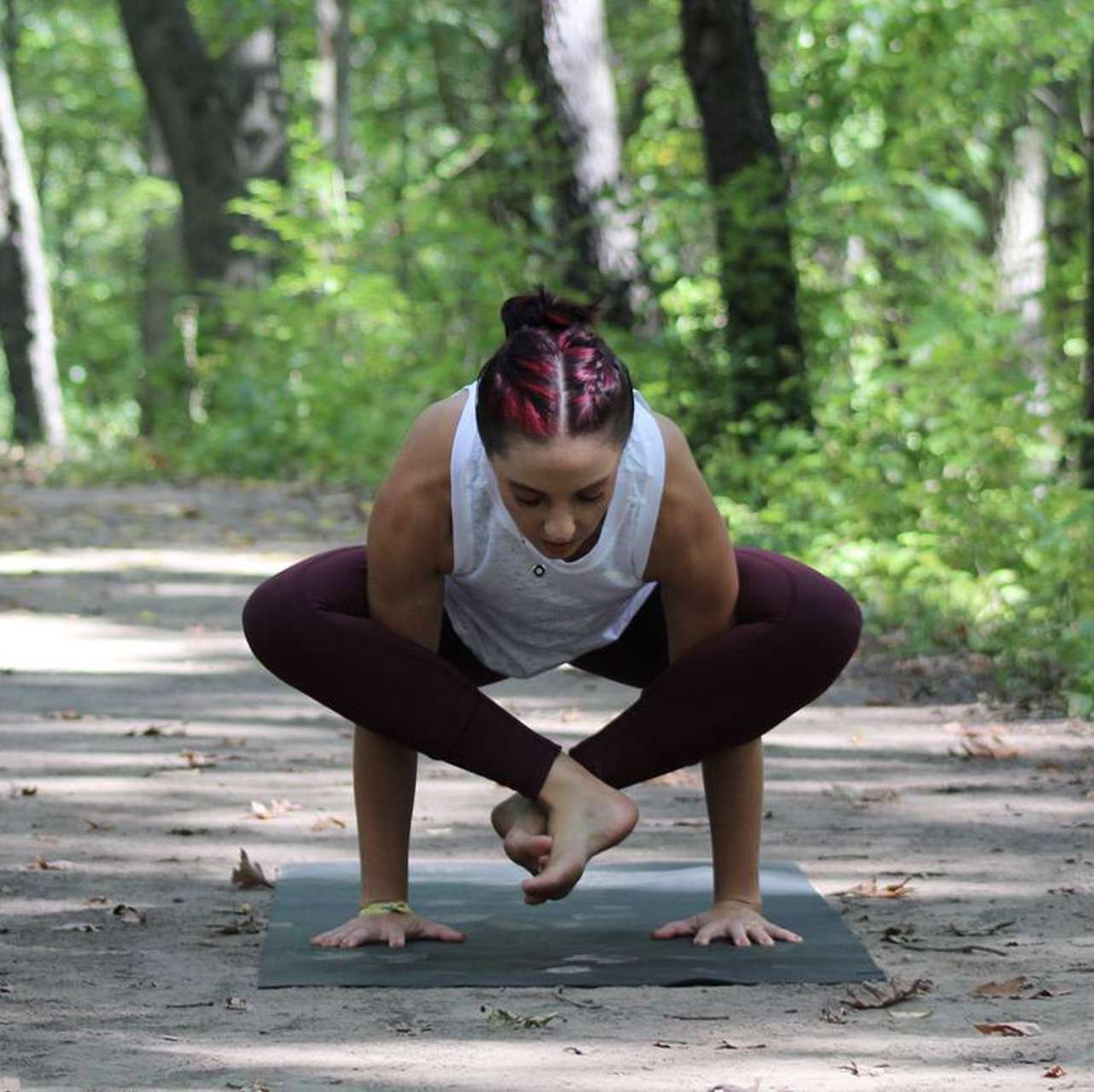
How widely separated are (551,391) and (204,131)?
1726cm

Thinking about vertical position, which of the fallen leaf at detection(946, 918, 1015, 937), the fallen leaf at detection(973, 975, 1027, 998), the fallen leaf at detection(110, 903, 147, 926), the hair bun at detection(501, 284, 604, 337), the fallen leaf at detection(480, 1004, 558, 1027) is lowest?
the fallen leaf at detection(946, 918, 1015, 937)

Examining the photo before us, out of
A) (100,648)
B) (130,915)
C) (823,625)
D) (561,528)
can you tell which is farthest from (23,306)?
(561,528)

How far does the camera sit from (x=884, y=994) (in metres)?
3.62

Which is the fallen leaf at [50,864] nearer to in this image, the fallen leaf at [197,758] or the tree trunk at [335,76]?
the fallen leaf at [197,758]

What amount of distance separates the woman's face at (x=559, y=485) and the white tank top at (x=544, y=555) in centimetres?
5

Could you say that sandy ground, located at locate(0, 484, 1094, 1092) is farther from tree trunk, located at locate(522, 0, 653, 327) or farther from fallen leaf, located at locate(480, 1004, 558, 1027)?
tree trunk, located at locate(522, 0, 653, 327)

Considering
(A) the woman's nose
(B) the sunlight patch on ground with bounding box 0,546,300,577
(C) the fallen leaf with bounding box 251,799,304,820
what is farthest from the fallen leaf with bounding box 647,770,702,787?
(B) the sunlight patch on ground with bounding box 0,546,300,577

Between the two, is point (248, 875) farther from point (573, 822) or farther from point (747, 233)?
point (747, 233)

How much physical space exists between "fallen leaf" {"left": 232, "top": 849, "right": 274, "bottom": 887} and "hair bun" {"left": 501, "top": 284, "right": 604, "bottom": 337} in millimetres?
1391

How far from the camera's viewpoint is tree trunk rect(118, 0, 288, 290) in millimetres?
20109

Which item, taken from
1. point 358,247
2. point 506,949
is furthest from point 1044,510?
point 358,247

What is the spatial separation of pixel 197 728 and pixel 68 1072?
Result: 3531mm

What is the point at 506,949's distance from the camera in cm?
403

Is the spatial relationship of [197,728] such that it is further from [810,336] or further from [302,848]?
[810,336]
